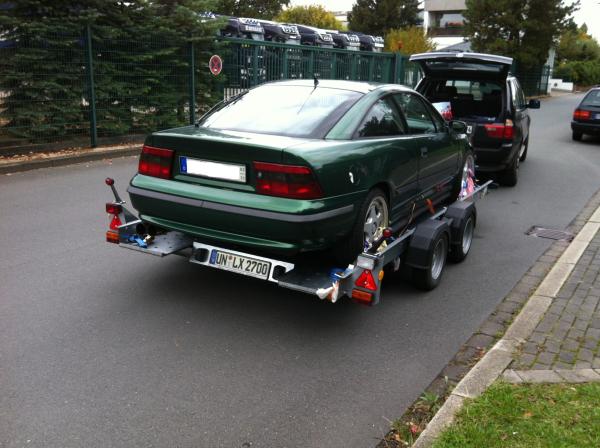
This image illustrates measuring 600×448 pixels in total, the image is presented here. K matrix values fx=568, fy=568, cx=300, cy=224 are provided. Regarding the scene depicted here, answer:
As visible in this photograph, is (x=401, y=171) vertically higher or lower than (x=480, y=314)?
higher

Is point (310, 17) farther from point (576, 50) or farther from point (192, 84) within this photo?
point (192, 84)

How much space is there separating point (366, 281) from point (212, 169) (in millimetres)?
1383

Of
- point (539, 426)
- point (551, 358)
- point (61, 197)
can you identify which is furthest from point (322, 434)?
point (61, 197)

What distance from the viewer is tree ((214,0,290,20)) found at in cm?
4482

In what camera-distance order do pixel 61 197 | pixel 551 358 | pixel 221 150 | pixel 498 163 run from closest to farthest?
1. pixel 551 358
2. pixel 221 150
3. pixel 61 197
4. pixel 498 163

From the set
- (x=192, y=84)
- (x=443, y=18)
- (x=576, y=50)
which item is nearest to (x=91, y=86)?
(x=192, y=84)

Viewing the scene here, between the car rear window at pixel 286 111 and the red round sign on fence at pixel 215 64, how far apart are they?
29.2 ft

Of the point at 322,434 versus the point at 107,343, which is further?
the point at 107,343

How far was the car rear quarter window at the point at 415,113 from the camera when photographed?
5352 mm

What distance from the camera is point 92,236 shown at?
6.17 metres

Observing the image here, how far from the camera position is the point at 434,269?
202 inches

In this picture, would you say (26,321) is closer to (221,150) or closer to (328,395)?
(221,150)

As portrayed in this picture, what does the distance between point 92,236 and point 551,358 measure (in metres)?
4.65

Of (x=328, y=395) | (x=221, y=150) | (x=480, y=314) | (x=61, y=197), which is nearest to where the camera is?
(x=328, y=395)
